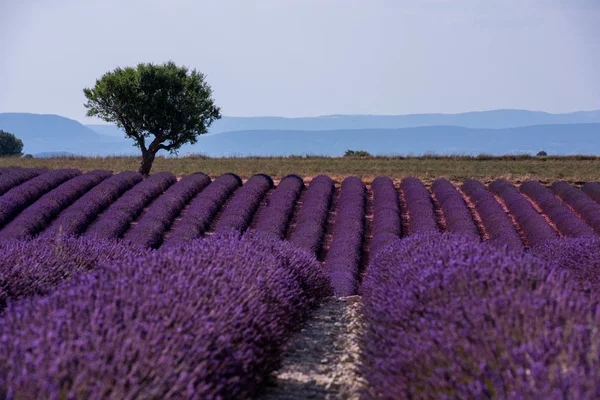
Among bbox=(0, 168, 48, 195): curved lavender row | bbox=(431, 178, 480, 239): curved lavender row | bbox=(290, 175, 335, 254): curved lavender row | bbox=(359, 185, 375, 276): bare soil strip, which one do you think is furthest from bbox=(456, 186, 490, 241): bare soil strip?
bbox=(0, 168, 48, 195): curved lavender row

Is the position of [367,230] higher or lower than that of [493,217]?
lower

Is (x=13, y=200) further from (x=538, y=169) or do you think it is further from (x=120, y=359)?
(x=538, y=169)

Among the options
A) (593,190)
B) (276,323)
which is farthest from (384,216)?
(276,323)

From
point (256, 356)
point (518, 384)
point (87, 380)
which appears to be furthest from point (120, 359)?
point (518, 384)

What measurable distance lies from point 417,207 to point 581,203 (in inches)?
187

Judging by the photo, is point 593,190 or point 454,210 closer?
point 454,210

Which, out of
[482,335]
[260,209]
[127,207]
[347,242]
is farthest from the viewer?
[260,209]

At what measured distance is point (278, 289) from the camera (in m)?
5.46

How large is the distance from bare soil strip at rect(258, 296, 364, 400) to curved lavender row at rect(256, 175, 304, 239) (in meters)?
9.13

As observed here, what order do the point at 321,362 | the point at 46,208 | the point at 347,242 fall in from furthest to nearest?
the point at 46,208
the point at 347,242
the point at 321,362

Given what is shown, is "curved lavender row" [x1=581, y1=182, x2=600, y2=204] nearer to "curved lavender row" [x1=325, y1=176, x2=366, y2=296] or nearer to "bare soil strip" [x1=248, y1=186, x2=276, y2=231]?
"curved lavender row" [x1=325, y1=176, x2=366, y2=296]

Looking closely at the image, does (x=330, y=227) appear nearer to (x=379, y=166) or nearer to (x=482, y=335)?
(x=379, y=166)

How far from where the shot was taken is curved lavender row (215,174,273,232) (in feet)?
57.6

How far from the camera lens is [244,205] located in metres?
19.2
